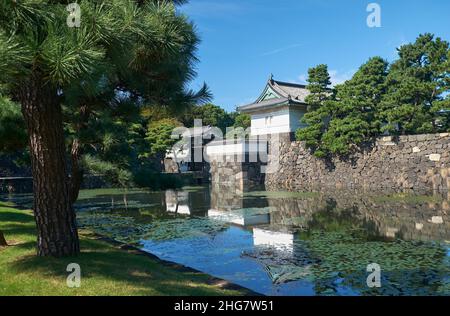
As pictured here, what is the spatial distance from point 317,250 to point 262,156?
15479 mm

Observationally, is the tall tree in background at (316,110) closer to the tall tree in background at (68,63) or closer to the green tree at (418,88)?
the green tree at (418,88)

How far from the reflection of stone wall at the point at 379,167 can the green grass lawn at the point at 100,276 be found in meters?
13.1

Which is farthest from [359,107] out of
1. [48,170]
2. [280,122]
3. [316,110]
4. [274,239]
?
[48,170]

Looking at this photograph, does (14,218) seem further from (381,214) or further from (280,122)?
(280,122)

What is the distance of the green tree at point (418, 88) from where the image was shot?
1481cm

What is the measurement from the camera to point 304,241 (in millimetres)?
6547

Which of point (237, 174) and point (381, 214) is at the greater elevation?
point (237, 174)

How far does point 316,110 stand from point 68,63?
1714 centimetres

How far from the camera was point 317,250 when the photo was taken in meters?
5.82

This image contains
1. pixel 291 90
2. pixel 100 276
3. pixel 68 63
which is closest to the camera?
pixel 68 63

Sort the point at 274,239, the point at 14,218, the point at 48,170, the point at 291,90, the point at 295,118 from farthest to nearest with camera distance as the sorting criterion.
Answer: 1. the point at 291,90
2. the point at 295,118
3. the point at 14,218
4. the point at 274,239
5. the point at 48,170

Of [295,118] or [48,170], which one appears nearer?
[48,170]

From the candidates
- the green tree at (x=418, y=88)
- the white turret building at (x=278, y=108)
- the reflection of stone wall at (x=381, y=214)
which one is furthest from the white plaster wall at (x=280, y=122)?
the reflection of stone wall at (x=381, y=214)
